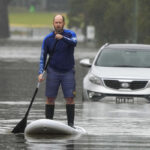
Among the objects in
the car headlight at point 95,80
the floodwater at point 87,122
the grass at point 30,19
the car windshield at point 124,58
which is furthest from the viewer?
the grass at point 30,19

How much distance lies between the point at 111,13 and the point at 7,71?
30.1 m

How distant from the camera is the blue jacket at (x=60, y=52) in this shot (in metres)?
14.2

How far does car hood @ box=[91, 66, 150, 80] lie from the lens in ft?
65.1

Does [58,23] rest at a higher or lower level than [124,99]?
higher

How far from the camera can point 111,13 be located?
6269 cm

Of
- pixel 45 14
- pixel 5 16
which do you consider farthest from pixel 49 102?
pixel 45 14

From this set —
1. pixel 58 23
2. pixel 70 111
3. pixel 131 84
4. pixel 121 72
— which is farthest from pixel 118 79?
pixel 58 23

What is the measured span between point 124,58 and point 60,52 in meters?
7.21

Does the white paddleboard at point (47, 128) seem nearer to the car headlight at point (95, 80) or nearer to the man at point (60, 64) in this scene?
the man at point (60, 64)

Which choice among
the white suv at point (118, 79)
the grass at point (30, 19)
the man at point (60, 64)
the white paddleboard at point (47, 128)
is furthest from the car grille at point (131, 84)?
the grass at point (30, 19)

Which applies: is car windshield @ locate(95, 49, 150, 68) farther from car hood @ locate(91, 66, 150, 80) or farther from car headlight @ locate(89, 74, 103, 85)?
car headlight @ locate(89, 74, 103, 85)

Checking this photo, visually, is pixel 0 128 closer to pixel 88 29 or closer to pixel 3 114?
pixel 3 114

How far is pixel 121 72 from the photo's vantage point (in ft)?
66.1

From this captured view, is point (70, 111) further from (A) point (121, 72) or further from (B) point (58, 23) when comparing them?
(A) point (121, 72)
